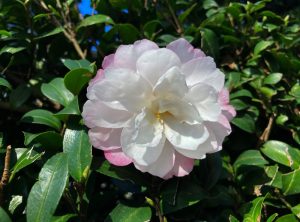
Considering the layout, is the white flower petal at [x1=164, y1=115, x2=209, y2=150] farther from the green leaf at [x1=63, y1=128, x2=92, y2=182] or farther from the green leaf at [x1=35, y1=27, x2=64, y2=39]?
the green leaf at [x1=35, y1=27, x2=64, y2=39]

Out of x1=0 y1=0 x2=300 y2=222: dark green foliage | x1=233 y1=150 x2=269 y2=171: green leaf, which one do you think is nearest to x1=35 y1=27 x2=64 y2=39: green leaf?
x1=0 y1=0 x2=300 y2=222: dark green foliage

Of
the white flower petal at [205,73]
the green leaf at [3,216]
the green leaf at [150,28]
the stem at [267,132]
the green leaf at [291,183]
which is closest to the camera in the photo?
the green leaf at [3,216]

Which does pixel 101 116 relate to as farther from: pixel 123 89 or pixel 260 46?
pixel 260 46

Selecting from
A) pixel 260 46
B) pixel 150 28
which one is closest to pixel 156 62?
pixel 150 28

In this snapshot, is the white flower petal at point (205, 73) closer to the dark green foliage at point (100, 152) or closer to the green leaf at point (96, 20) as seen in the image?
the dark green foliage at point (100, 152)

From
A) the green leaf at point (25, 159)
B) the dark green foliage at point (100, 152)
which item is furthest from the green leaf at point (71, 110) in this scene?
the green leaf at point (25, 159)

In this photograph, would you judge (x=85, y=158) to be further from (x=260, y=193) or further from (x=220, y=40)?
(x=220, y=40)
